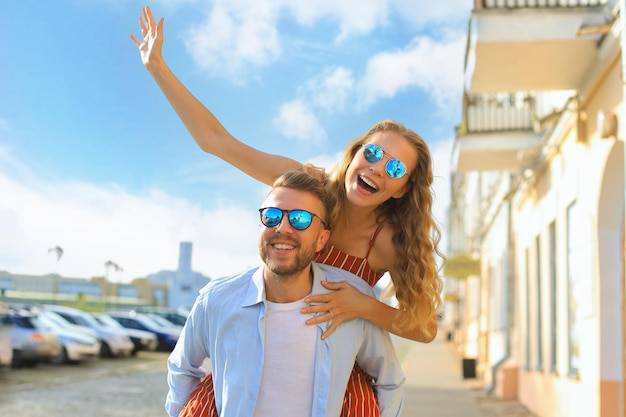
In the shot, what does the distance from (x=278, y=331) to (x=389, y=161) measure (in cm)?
86

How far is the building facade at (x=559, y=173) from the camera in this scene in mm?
8266

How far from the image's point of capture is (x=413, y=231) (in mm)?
3639

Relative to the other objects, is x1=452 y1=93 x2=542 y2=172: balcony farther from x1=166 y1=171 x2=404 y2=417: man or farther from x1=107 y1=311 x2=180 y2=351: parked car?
x1=107 y1=311 x2=180 y2=351: parked car

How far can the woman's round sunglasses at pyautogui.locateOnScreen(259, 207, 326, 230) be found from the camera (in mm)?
3086

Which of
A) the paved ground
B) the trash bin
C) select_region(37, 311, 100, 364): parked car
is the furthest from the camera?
select_region(37, 311, 100, 364): parked car

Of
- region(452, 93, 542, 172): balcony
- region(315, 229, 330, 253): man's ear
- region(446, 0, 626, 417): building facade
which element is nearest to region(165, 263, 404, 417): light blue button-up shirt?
region(315, 229, 330, 253): man's ear

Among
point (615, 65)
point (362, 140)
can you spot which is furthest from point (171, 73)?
point (615, 65)

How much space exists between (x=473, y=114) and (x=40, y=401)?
794 cm

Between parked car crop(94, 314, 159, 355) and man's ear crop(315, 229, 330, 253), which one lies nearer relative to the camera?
man's ear crop(315, 229, 330, 253)

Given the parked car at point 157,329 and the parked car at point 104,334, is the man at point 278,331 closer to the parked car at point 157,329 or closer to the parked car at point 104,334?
the parked car at point 104,334

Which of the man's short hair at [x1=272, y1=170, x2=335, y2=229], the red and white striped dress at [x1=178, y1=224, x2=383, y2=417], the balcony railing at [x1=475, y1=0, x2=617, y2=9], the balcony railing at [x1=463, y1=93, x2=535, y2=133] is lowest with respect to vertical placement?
the red and white striped dress at [x1=178, y1=224, x2=383, y2=417]

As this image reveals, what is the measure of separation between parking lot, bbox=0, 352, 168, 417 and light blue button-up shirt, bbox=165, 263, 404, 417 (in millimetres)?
5733

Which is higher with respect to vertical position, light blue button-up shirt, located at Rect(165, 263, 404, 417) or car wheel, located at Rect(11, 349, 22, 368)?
light blue button-up shirt, located at Rect(165, 263, 404, 417)

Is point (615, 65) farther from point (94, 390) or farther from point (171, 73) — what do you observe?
point (94, 390)
